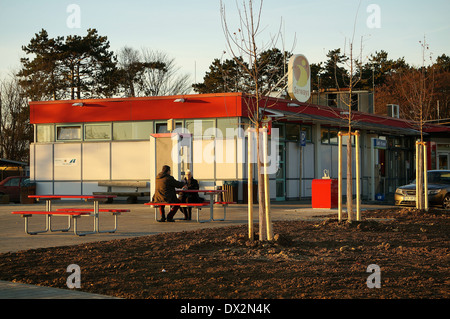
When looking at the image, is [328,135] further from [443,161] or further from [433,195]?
[443,161]

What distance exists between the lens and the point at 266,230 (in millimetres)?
11117

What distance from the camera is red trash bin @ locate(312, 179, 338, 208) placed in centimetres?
2134

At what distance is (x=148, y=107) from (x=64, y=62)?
27798 millimetres

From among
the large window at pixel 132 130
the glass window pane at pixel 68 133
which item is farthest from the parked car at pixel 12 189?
the large window at pixel 132 130

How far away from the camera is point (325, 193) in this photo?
21.4 m

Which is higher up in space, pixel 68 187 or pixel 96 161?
pixel 96 161

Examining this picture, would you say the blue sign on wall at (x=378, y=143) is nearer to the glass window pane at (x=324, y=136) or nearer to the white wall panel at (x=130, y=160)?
the glass window pane at (x=324, y=136)

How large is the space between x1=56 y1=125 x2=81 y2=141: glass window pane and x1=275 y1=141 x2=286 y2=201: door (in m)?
9.33

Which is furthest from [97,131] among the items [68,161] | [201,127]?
[201,127]

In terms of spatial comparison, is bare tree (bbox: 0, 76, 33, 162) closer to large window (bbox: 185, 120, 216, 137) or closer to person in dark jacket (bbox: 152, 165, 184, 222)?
large window (bbox: 185, 120, 216, 137)

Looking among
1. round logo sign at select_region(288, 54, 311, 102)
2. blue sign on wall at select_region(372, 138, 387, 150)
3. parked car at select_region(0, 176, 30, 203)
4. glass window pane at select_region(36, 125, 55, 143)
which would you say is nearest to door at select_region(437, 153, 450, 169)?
blue sign on wall at select_region(372, 138, 387, 150)

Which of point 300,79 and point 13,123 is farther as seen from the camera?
point 13,123

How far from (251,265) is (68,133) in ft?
74.3
